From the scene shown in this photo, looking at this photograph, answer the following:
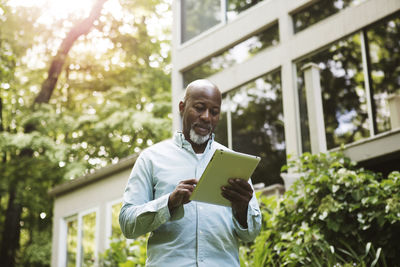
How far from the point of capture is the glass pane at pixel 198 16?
1234cm

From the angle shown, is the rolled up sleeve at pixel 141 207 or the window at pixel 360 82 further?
the window at pixel 360 82

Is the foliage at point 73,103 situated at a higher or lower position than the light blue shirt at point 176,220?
higher

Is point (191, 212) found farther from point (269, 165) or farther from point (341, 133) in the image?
point (269, 165)

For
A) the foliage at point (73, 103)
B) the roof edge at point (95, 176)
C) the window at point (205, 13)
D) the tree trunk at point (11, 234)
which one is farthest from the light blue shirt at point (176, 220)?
the tree trunk at point (11, 234)

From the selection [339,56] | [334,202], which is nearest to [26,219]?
[339,56]

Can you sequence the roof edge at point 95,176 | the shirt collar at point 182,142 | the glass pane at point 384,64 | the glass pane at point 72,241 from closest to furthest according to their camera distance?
1. the shirt collar at point 182,142
2. the glass pane at point 384,64
3. the roof edge at point 95,176
4. the glass pane at point 72,241

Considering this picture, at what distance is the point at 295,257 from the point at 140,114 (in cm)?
1007

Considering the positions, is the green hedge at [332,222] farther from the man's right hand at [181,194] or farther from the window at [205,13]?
the window at [205,13]

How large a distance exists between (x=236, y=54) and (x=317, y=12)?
2.04 metres

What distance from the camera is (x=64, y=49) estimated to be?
18.1 meters

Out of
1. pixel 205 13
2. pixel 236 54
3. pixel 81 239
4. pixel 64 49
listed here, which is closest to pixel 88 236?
pixel 81 239

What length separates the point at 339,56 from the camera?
9.30 metres

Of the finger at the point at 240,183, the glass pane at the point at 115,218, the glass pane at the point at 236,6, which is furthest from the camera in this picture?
the glass pane at the point at 115,218

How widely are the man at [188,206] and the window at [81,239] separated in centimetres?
1034
